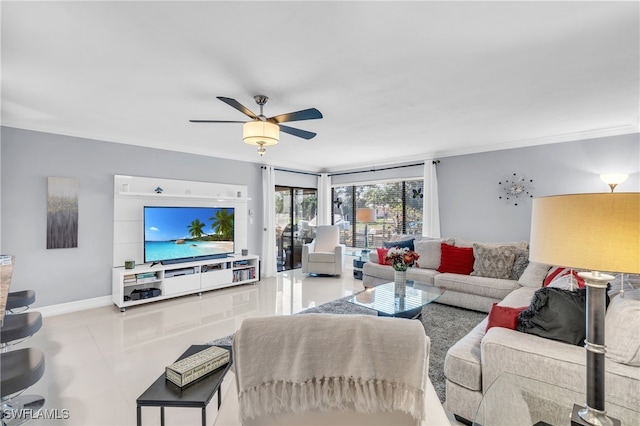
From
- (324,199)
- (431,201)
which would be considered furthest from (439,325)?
(324,199)

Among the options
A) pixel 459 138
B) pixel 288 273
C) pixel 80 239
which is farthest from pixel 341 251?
pixel 80 239

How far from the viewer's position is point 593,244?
939 millimetres

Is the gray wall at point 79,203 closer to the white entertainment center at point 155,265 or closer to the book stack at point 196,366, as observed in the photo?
the white entertainment center at point 155,265

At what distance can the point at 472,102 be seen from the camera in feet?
9.63

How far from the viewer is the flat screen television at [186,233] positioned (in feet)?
14.5

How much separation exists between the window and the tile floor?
1.74 m

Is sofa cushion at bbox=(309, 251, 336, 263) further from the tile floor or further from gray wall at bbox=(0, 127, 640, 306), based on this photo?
gray wall at bbox=(0, 127, 640, 306)

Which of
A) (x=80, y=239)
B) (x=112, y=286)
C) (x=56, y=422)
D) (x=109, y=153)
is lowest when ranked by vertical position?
(x=56, y=422)

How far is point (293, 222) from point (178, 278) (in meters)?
3.01

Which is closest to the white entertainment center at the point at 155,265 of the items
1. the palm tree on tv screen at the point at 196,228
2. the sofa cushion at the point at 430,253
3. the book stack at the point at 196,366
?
the palm tree on tv screen at the point at 196,228

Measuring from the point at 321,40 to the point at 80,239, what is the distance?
4.19 metres

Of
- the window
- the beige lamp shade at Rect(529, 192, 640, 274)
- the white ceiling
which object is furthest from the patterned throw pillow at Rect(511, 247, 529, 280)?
the beige lamp shade at Rect(529, 192, 640, 274)

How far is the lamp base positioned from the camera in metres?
1.04

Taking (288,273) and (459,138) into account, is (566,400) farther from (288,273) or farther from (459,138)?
(288,273)
